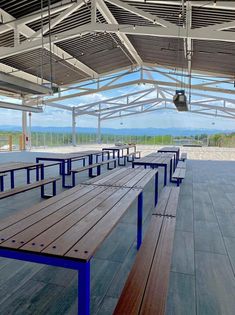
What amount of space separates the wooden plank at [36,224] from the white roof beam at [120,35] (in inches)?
200

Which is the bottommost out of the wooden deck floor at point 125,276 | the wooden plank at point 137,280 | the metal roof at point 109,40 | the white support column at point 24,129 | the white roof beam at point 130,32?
the wooden deck floor at point 125,276

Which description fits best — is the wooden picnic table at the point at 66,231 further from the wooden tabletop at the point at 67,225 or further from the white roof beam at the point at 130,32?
the white roof beam at the point at 130,32

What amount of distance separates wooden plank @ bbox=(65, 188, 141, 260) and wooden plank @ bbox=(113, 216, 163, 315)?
0.26 meters

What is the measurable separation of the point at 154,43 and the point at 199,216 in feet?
19.4

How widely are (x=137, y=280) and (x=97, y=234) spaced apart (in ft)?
1.03

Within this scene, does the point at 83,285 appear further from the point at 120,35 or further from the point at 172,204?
the point at 120,35

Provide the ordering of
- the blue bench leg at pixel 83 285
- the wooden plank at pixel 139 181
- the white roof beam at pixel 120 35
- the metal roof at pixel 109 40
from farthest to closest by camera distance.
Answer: the white roof beam at pixel 120 35 → the metal roof at pixel 109 40 → the wooden plank at pixel 139 181 → the blue bench leg at pixel 83 285

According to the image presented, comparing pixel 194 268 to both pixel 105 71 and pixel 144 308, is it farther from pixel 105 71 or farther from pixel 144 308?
pixel 105 71

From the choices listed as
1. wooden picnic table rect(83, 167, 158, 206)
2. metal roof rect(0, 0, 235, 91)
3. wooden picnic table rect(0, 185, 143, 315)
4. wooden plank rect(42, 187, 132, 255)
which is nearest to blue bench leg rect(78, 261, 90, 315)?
wooden picnic table rect(0, 185, 143, 315)

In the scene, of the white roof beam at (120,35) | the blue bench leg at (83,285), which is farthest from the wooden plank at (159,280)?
the white roof beam at (120,35)

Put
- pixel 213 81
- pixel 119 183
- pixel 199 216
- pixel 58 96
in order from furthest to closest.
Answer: pixel 58 96 → pixel 213 81 → pixel 199 216 → pixel 119 183

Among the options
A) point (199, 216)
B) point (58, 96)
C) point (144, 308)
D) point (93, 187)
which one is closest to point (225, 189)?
point (199, 216)

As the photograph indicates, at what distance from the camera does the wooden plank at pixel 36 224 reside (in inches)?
53.1

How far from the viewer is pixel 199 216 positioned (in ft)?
11.8
